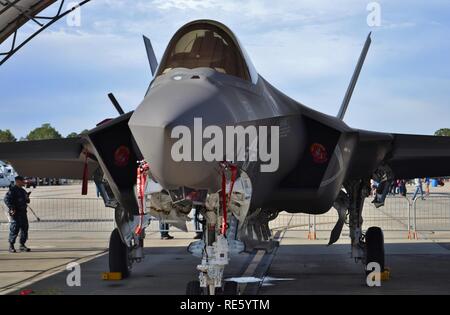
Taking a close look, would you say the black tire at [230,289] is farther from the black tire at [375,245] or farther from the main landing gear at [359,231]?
the black tire at [375,245]

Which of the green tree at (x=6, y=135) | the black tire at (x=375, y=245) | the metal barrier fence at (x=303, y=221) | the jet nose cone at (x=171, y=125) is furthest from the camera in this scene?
the green tree at (x=6, y=135)

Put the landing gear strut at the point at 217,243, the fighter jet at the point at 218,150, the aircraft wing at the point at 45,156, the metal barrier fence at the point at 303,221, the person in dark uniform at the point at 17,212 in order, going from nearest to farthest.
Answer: the fighter jet at the point at 218,150 < the landing gear strut at the point at 217,243 < the aircraft wing at the point at 45,156 < the person in dark uniform at the point at 17,212 < the metal barrier fence at the point at 303,221

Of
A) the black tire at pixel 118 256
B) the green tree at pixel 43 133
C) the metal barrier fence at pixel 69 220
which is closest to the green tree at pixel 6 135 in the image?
the green tree at pixel 43 133

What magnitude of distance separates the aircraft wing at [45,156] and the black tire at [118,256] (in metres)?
1.05

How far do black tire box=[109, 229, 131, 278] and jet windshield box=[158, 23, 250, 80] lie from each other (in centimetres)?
392

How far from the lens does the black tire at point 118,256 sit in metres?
8.78

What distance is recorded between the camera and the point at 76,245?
45.0 ft

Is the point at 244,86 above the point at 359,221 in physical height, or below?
above

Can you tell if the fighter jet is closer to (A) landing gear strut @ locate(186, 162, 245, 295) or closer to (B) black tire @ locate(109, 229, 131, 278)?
(A) landing gear strut @ locate(186, 162, 245, 295)

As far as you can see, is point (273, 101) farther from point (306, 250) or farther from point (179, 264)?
point (306, 250)

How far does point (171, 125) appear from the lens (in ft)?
13.4
